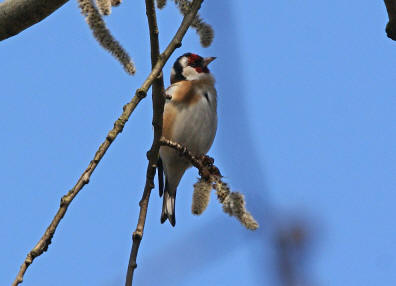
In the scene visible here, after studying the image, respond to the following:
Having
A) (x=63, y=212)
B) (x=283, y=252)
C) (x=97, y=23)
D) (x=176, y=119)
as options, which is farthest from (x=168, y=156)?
(x=283, y=252)

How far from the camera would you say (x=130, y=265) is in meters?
1.83

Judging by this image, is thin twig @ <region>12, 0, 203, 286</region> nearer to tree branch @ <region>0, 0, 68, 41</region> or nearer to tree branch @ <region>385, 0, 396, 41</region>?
tree branch @ <region>0, 0, 68, 41</region>

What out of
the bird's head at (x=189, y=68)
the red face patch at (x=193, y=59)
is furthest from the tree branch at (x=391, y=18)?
the red face patch at (x=193, y=59)

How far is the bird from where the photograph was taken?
426 centimetres

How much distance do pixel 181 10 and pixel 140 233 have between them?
751mm

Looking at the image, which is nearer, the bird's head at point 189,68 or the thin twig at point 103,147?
the thin twig at point 103,147

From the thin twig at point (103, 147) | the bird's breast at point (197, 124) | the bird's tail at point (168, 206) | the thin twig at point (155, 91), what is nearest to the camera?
the thin twig at point (103, 147)

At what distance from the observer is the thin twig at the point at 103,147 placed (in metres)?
1.48

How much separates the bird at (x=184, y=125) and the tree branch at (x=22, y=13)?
1971 mm

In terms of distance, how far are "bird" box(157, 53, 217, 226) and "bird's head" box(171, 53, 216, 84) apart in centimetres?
7

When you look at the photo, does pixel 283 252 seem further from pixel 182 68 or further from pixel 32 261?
pixel 182 68

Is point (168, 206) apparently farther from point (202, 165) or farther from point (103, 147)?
point (103, 147)

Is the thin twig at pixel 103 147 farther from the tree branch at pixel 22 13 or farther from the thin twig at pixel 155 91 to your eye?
the tree branch at pixel 22 13

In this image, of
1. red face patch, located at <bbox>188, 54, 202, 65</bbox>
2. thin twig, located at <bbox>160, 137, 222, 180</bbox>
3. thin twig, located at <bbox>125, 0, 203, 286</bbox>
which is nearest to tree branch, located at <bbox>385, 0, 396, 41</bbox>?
thin twig, located at <bbox>125, 0, 203, 286</bbox>
